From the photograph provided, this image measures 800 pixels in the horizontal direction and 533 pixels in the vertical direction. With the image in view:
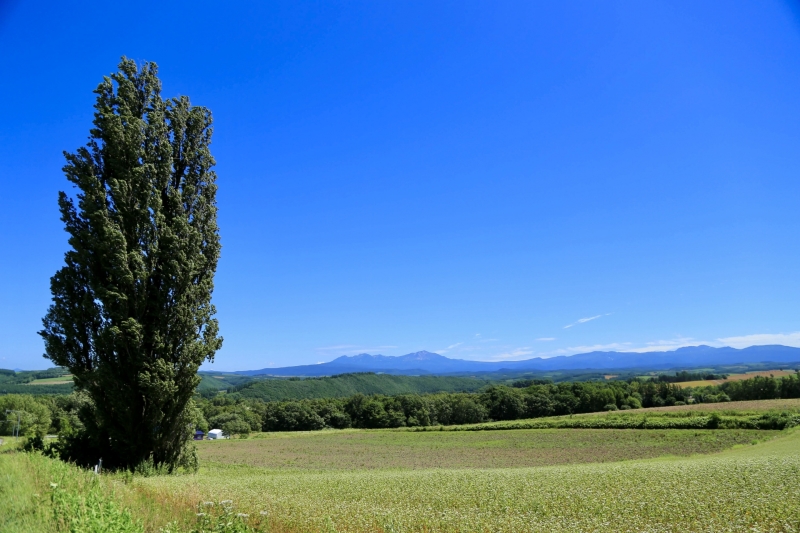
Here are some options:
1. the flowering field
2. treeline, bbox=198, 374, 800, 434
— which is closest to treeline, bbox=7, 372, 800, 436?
treeline, bbox=198, 374, 800, 434

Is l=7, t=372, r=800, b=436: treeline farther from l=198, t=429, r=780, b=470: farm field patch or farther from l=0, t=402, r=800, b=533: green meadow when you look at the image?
l=0, t=402, r=800, b=533: green meadow

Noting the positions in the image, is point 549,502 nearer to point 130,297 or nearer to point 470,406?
point 130,297

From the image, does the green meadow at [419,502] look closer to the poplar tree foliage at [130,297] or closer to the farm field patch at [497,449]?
the poplar tree foliage at [130,297]

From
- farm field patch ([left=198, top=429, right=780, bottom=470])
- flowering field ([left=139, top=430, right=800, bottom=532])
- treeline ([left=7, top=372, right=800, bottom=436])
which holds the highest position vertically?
flowering field ([left=139, top=430, right=800, bottom=532])

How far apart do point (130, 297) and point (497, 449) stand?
40.1m

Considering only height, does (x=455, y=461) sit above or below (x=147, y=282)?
below

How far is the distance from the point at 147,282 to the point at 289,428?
8922cm

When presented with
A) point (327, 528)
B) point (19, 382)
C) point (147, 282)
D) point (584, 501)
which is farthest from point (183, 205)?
point (19, 382)

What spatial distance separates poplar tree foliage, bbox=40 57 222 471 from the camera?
17844mm

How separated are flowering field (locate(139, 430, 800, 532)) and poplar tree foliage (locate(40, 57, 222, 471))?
540 cm

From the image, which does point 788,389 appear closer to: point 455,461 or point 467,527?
point 455,461

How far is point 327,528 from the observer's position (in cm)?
906

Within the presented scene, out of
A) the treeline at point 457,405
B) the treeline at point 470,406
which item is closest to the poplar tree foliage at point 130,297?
the treeline at point 457,405

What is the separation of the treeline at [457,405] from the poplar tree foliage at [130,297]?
245 feet
